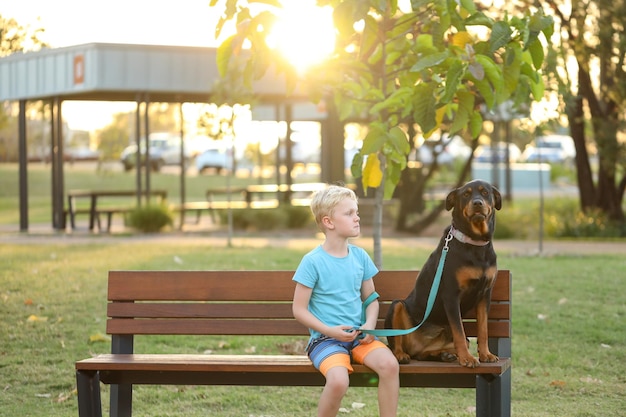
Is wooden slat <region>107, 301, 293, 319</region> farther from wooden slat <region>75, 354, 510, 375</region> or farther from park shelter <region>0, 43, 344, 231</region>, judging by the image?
park shelter <region>0, 43, 344, 231</region>

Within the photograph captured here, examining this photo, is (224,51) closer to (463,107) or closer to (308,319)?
(463,107)

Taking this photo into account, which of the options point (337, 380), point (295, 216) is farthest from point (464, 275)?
point (295, 216)

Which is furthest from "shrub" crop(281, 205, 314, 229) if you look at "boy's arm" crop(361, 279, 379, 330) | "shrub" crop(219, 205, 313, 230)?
"boy's arm" crop(361, 279, 379, 330)

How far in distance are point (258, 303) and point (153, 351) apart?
2.53 meters

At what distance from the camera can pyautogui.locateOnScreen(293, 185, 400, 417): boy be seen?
5.10 metres

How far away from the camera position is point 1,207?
35.1 meters

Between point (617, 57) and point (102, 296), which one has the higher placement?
point (617, 57)

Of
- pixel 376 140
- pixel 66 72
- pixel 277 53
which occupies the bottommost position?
pixel 376 140

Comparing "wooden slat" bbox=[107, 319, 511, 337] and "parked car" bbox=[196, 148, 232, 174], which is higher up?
"parked car" bbox=[196, 148, 232, 174]

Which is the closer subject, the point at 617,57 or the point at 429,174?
the point at 617,57

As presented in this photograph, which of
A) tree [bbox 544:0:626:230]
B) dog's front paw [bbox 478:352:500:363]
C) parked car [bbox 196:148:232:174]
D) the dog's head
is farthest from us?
parked car [bbox 196:148:232:174]

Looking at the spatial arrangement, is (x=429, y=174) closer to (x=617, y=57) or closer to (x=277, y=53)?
(x=617, y=57)

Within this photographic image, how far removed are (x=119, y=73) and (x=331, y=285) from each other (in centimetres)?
1658

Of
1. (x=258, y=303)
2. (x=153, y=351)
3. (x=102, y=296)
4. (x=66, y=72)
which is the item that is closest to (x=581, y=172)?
(x=66, y=72)
